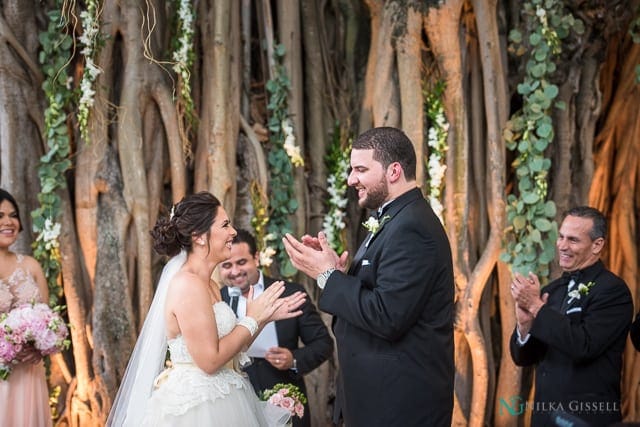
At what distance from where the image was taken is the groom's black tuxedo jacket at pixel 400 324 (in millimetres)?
2594

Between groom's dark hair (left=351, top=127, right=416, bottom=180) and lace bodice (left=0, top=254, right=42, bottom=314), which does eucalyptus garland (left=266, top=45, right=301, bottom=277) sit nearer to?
lace bodice (left=0, top=254, right=42, bottom=314)

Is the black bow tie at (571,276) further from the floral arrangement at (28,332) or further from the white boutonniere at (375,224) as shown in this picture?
the floral arrangement at (28,332)

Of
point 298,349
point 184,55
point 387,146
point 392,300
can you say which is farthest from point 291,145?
point 392,300

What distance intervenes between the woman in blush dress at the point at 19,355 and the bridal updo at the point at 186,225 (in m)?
1.08

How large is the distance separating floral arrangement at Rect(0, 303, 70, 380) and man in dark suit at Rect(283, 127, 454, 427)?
1433 mm

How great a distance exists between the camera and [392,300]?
2.57 m

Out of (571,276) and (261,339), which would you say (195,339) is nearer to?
(261,339)

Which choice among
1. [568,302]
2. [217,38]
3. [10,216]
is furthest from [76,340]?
[568,302]

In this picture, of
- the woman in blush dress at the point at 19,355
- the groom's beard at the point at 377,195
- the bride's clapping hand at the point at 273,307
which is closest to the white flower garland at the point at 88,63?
the woman in blush dress at the point at 19,355

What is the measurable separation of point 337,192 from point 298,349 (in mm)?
1467

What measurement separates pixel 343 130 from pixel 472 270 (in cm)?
119

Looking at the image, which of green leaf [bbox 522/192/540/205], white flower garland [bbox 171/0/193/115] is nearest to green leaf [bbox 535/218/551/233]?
green leaf [bbox 522/192/540/205]

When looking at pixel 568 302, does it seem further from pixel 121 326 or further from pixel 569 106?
pixel 121 326

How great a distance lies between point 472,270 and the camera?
4629 millimetres
